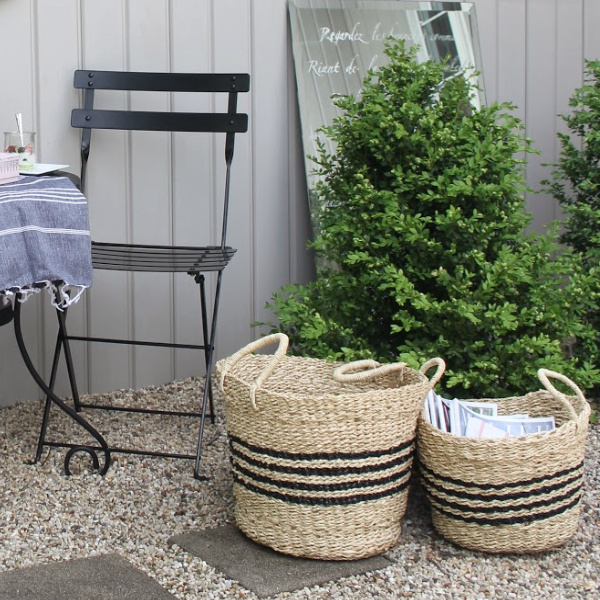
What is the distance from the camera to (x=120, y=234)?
147 inches

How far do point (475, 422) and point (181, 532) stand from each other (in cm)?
82

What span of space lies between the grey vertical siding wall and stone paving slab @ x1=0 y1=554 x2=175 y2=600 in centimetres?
135

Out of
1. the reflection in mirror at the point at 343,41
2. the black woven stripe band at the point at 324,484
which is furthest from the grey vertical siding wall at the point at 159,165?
the black woven stripe band at the point at 324,484

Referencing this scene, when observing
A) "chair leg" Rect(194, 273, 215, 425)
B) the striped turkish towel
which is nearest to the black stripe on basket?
"chair leg" Rect(194, 273, 215, 425)

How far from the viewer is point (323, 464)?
7.82ft

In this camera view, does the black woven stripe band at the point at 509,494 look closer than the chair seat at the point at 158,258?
Yes

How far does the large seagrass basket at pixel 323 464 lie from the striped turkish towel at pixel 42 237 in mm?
513

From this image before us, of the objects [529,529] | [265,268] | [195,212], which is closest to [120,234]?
[195,212]

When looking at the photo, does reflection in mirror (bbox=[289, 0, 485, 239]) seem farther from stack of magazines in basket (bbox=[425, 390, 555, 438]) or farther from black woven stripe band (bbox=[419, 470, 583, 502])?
black woven stripe band (bbox=[419, 470, 583, 502])

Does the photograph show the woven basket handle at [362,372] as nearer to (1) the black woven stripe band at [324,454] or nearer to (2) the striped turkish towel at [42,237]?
(1) the black woven stripe band at [324,454]

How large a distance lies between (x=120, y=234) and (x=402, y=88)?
1170 mm

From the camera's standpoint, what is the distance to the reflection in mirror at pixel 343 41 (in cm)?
398

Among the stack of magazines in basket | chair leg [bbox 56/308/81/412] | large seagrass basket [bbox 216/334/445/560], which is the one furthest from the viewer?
chair leg [bbox 56/308/81/412]

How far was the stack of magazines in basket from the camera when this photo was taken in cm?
260
